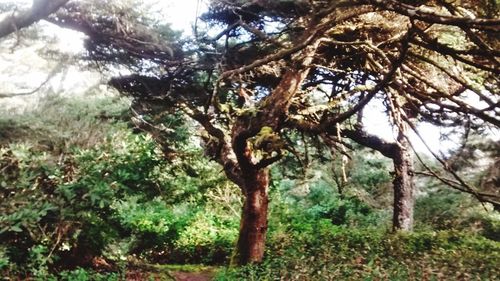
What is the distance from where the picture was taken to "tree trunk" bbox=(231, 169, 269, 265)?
8305mm

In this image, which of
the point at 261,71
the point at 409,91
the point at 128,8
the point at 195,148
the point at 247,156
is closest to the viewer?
the point at 409,91

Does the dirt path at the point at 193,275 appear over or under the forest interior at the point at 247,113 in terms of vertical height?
under

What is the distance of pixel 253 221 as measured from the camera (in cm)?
836

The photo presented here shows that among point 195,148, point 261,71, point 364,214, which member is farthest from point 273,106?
point 364,214

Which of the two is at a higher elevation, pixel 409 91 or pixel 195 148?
pixel 195 148

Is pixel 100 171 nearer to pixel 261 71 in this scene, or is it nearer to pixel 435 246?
pixel 261 71

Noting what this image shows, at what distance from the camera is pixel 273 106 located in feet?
23.8

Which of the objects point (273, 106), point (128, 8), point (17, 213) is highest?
point (128, 8)

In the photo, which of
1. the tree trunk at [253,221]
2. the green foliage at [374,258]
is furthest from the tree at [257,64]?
the green foliage at [374,258]

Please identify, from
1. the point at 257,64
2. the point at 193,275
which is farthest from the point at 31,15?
the point at 193,275

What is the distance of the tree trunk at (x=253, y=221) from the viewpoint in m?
8.30

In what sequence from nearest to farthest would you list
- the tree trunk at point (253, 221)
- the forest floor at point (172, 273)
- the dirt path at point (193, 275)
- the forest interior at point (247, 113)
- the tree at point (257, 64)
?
1. the forest interior at point (247, 113)
2. the tree at point (257, 64)
3. the forest floor at point (172, 273)
4. the tree trunk at point (253, 221)
5. the dirt path at point (193, 275)

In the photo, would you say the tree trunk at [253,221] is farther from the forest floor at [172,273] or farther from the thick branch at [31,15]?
the thick branch at [31,15]

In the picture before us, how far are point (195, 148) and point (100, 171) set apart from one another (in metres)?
9.34
